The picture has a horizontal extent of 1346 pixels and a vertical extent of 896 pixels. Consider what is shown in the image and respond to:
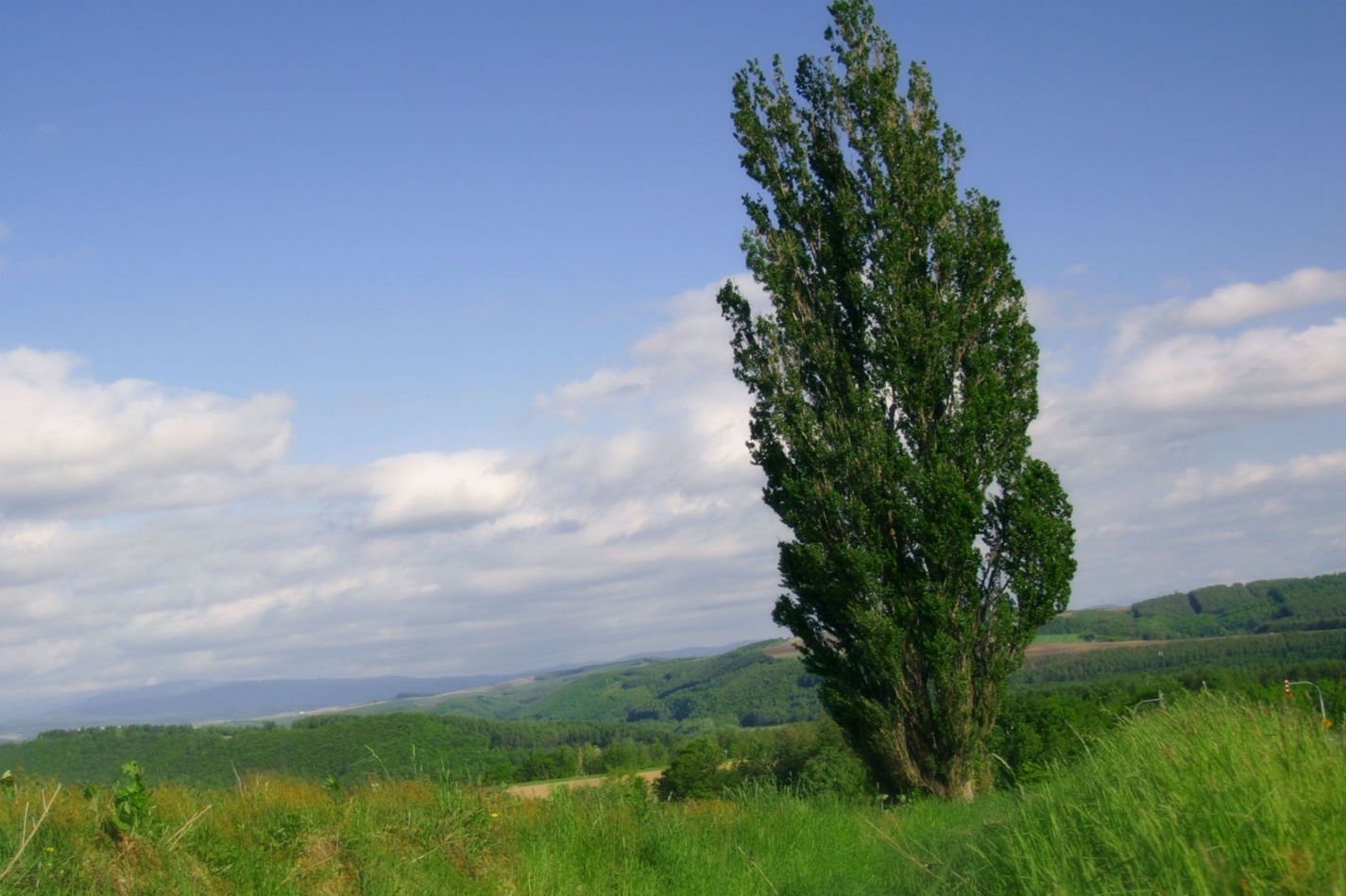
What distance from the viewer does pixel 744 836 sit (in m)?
10.2

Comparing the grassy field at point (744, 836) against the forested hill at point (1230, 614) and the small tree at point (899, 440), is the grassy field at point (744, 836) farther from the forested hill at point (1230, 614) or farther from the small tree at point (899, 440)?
the forested hill at point (1230, 614)

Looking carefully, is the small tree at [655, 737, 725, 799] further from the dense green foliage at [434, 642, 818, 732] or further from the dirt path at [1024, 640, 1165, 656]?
the dirt path at [1024, 640, 1165, 656]

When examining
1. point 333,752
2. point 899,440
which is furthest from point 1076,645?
point 899,440

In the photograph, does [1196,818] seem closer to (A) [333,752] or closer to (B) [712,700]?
(A) [333,752]

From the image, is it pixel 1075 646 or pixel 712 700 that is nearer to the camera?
pixel 1075 646

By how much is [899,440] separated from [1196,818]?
42.7 feet

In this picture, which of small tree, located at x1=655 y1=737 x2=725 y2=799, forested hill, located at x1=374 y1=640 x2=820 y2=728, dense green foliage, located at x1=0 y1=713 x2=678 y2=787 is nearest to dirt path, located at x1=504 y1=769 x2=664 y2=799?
dense green foliage, located at x1=0 y1=713 x2=678 y2=787

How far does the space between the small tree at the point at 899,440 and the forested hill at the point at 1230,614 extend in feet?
360

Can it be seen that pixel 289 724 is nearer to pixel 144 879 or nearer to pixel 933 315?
pixel 933 315

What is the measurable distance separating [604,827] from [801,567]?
9.06m

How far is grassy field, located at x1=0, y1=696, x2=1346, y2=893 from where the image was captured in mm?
5219

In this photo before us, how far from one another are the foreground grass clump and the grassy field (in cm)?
2

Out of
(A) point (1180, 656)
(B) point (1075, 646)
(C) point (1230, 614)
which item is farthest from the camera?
(C) point (1230, 614)

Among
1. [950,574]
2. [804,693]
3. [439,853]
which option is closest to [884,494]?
[950,574]
